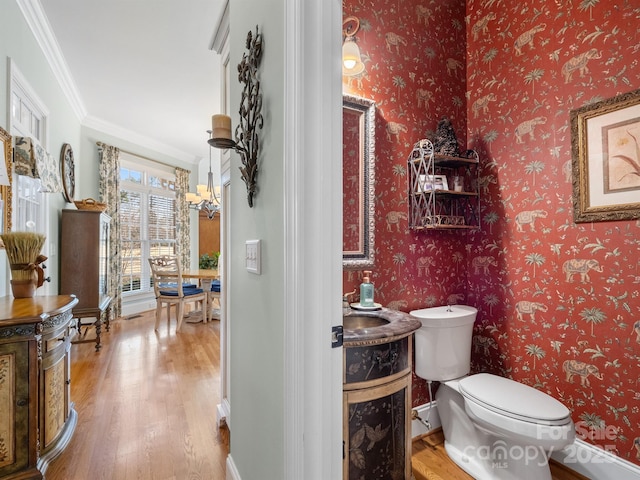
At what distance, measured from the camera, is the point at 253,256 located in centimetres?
123

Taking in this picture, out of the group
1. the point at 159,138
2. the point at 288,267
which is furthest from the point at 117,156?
the point at 288,267

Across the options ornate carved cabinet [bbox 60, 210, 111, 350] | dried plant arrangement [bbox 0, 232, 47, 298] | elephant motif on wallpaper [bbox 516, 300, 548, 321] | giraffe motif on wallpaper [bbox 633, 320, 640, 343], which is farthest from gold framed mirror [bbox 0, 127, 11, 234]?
giraffe motif on wallpaper [bbox 633, 320, 640, 343]

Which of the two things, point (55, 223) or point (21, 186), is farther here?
point (55, 223)

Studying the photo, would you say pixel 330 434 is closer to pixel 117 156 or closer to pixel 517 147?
pixel 517 147

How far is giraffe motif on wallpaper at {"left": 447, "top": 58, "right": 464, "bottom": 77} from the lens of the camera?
7.49 ft

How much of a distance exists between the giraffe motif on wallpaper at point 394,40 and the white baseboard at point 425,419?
7.45 feet

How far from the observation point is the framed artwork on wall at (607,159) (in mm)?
1589

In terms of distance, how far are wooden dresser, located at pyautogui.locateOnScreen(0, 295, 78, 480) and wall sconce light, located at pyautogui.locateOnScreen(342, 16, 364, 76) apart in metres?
2.05

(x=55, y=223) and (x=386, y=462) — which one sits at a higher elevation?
(x=55, y=223)

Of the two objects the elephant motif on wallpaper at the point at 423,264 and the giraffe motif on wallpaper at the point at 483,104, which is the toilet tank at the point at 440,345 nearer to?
the elephant motif on wallpaper at the point at 423,264

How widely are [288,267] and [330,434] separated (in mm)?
485

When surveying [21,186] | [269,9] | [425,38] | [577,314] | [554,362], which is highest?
[425,38]

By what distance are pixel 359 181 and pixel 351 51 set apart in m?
0.70

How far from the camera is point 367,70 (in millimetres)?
1969
